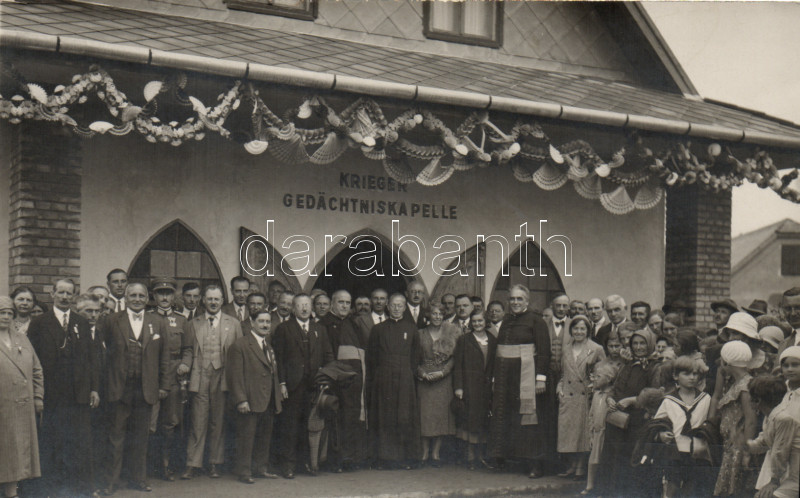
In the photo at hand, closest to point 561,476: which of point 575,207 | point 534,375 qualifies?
point 534,375

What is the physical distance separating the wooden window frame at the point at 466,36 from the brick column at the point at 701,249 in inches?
116

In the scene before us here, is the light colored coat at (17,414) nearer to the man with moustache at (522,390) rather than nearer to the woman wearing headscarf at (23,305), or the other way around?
the woman wearing headscarf at (23,305)

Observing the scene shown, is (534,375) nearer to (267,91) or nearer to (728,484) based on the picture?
(728,484)

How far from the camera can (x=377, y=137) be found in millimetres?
7656

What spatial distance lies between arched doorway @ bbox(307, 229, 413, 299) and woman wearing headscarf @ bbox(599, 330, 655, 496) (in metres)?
3.71

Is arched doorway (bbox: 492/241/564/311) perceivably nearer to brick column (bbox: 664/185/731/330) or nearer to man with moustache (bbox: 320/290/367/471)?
brick column (bbox: 664/185/731/330)

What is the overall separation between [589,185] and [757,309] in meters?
2.17

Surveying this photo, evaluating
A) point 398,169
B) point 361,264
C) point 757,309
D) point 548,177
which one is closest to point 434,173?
point 398,169

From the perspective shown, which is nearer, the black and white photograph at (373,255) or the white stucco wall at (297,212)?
the black and white photograph at (373,255)

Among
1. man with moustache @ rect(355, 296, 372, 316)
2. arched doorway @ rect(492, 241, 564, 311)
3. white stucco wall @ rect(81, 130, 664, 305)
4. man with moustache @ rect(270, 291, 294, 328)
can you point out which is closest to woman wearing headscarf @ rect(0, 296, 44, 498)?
white stucco wall @ rect(81, 130, 664, 305)

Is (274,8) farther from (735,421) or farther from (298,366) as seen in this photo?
(735,421)

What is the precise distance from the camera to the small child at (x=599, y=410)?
7352 millimetres

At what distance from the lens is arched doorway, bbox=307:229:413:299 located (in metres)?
9.79

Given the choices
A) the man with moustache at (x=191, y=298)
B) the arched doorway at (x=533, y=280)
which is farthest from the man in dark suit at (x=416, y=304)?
the man with moustache at (x=191, y=298)
